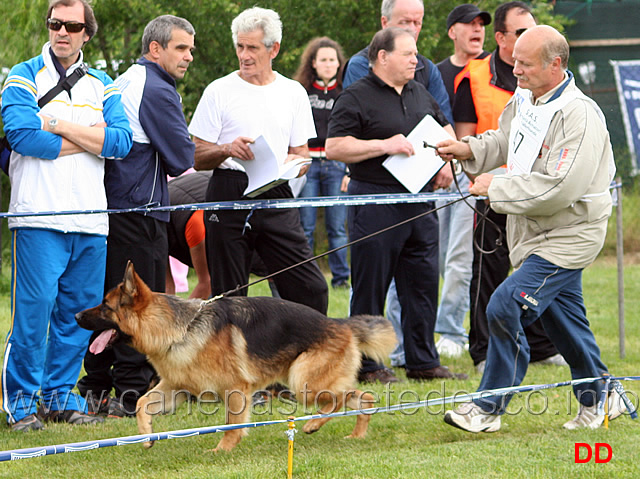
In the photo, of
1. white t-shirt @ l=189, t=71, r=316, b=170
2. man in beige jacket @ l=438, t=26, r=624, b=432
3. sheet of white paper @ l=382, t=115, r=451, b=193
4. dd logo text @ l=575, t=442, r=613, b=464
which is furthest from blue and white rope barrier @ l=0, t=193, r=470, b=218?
dd logo text @ l=575, t=442, r=613, b=464

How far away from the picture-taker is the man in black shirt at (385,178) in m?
6.23

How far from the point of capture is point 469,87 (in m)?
6.93

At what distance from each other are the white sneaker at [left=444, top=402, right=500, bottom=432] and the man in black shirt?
147 centimetres

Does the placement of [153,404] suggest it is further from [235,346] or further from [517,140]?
[517,140]

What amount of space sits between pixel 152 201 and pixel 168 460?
5.42 ft

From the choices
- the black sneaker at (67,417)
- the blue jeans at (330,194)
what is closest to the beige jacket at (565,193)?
the black sneaker at (67,417)

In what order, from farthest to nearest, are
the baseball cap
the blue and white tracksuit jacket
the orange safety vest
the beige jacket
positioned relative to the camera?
the baseball cap, the orange safety vest, the blue and white tracksuit jacket, the beige jacket

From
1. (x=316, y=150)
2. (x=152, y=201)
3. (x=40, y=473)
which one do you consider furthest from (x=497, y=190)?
(x=316, y=150)

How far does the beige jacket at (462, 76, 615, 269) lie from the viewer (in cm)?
467

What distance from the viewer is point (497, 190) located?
4781 millimetres

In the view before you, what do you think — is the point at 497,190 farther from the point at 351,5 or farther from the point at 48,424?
the point at 351,5

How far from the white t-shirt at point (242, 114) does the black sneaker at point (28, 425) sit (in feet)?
6.64

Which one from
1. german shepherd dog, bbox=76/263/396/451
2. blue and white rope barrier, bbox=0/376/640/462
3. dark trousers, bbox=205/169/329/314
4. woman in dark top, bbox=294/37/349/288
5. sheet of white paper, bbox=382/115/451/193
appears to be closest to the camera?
blue and white rope barrier, bbox=0/376/640/462

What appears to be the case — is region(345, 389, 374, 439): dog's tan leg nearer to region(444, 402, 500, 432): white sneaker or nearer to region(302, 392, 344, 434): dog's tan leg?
region(302, 392, 344, 434): dog's tan leg
